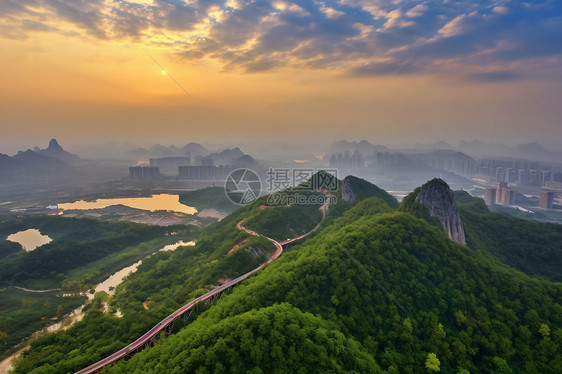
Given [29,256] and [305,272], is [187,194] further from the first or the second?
[305,272]

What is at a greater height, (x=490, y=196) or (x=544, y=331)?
(x=544, y=331)

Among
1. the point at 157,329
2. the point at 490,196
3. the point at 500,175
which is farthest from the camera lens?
the point at 500,175

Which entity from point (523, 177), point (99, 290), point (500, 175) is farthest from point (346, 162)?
point (99, 290)

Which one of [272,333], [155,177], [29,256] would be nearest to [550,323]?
[272,333]

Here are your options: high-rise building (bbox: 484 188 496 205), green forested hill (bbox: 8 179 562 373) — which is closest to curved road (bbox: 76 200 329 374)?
green forested hill (bbox: 8 179 562 373)

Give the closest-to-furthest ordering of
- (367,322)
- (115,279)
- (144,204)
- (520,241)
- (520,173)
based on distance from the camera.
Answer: (367,322), (520,241), (115,279), (144,204), (520,173)

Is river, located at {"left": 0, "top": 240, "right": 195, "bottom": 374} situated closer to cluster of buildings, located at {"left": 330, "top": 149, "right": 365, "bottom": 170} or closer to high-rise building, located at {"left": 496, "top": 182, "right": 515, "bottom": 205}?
Answer: high-rise building, located at {"left": 496, "top": 182, "right": 515, "bottom": 205}

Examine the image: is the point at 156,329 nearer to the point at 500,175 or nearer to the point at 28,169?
the point at 500,175

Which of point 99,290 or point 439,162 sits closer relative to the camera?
point 99,290
